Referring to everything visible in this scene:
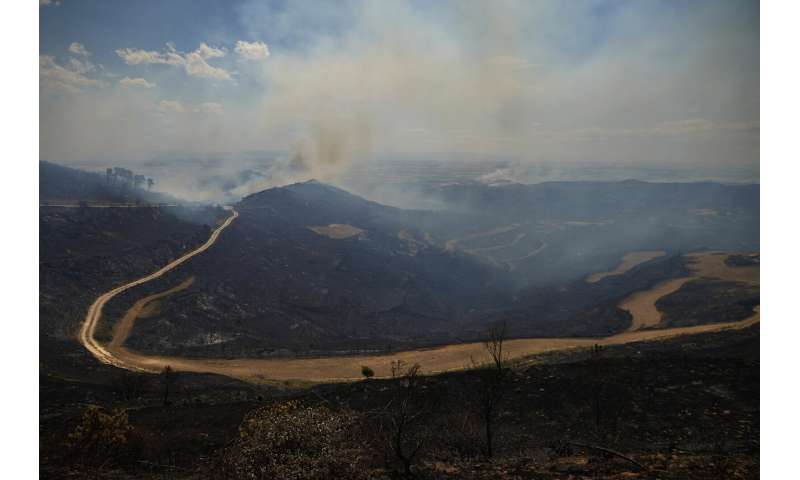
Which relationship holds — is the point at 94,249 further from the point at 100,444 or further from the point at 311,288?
the point at 100,444

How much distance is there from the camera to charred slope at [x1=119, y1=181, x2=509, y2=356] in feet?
148

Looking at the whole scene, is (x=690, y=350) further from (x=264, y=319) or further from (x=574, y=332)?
(x=264, y=319)

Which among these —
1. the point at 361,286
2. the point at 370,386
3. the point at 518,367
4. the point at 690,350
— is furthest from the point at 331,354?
the point at 361,286

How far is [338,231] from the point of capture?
90.6 meters

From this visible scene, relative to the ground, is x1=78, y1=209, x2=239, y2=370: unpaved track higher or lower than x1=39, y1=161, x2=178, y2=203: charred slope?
lower

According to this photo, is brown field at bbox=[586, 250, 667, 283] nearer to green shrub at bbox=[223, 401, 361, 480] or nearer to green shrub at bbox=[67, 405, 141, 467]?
green shrub at bbox=[223, 401, 361, 480]

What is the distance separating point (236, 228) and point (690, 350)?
6161 cm

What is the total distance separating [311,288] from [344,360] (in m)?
28.0

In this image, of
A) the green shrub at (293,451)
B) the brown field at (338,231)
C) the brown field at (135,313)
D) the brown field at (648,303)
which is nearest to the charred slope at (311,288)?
the brown field at (135,313)

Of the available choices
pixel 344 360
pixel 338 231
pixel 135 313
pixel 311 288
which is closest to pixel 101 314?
pixel 135 313

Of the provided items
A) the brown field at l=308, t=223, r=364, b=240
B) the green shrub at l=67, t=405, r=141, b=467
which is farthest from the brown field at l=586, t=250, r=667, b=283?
the green shrub at l=67, t=405, r=141, b=467

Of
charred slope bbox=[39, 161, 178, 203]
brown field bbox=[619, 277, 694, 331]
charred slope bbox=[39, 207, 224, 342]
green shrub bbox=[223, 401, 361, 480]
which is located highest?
charred slope bbox=[39, 161, 178, 203]

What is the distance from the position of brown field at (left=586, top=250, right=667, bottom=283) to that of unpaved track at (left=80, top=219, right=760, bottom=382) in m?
41.7

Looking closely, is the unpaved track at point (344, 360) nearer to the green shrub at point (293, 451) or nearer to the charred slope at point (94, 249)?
Result: the charred slope at point (94, 249)
